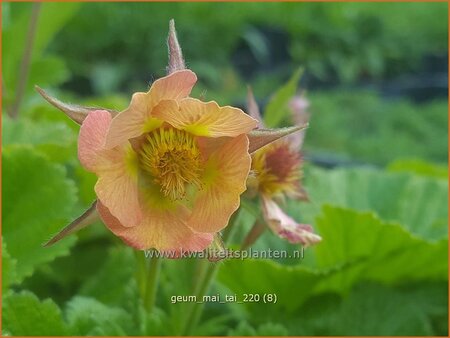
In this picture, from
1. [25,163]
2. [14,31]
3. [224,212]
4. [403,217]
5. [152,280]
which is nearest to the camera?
[224,212]

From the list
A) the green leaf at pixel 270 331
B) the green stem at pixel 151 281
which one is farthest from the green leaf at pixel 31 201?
the green leaf at pixel 270 331

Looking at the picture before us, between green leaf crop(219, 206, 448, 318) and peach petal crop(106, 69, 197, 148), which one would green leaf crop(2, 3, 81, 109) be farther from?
peach petal crop(106, 69, 197, 148)

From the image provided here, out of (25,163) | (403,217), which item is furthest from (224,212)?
(403,217)

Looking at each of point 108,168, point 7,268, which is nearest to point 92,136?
point 108,168

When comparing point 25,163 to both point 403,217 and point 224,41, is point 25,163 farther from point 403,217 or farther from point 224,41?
point 224,41

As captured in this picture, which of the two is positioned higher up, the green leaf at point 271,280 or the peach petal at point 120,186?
the peach petal at point 120,186

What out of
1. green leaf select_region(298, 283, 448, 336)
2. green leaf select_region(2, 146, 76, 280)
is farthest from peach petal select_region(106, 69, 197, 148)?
green leaf select_region(298, 283, 448, 336)

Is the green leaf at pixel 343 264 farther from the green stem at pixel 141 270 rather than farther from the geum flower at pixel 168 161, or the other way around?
the geum flower at pixel 168 161
